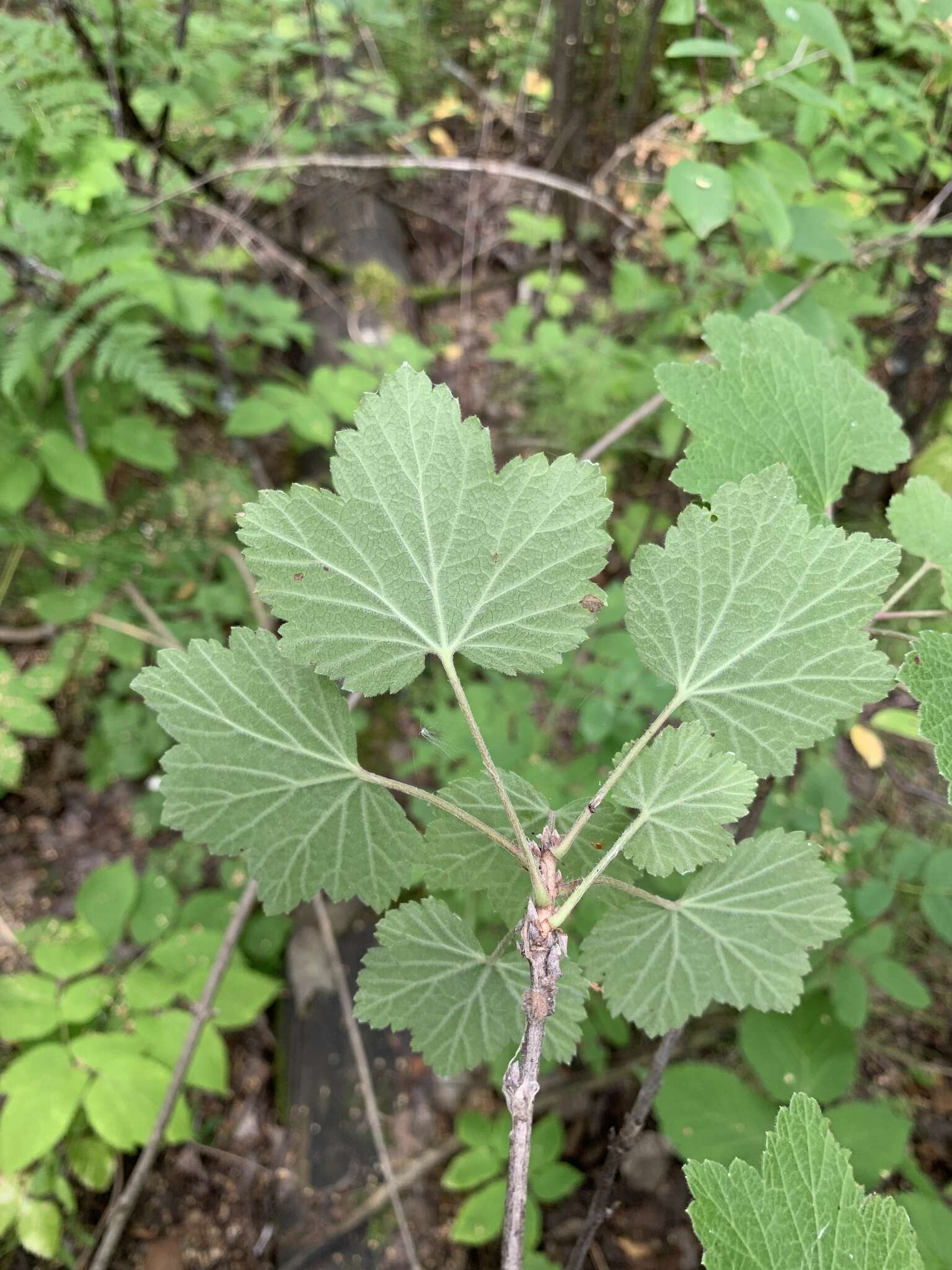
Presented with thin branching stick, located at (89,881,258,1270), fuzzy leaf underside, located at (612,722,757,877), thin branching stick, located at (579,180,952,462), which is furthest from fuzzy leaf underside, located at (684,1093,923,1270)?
thin branching stick, located at (579,180,952,462)

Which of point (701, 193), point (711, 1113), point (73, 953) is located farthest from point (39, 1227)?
point (701, 193)

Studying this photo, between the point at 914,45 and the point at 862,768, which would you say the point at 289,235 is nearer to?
the point at 914,45

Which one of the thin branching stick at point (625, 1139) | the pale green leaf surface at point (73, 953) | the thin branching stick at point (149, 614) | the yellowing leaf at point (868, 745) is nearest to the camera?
the thin branching stick at point (625, 1139)

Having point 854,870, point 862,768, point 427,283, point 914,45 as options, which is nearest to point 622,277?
point 914,45

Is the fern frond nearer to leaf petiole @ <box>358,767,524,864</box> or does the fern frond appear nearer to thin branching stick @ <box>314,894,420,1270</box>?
thin branching stick @ <box>314,894,420,1270</box>

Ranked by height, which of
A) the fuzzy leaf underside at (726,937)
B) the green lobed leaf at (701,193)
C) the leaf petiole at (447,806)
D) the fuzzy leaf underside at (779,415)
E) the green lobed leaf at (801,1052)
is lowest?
the green lobed leaf at (801,1052)

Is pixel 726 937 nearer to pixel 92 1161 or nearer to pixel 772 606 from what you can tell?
pixel 772 606

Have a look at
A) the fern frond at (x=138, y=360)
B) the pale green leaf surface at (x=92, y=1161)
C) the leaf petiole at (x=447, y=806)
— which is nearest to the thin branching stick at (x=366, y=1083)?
the pale green leaf surface at (x=92, y=1161)

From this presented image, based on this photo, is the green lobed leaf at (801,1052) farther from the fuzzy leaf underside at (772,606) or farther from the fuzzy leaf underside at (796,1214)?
the fuzzy leaf underside at (772,606)
